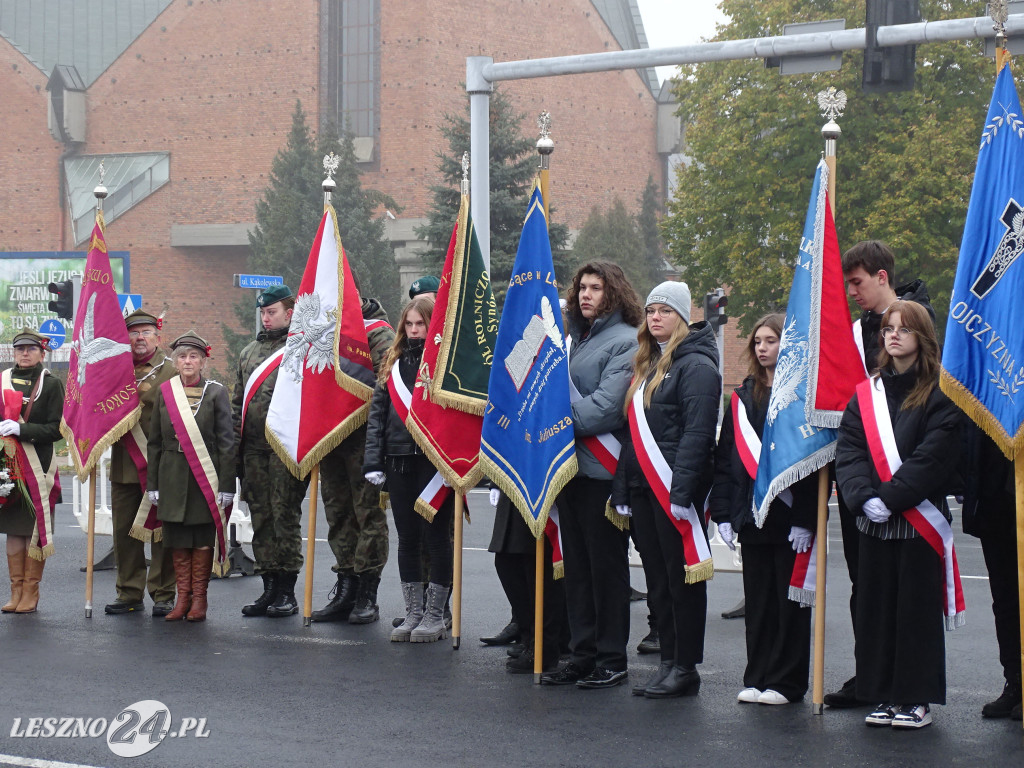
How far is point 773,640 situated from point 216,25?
1874 inches

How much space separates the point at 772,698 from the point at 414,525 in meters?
2.73

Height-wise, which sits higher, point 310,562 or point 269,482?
point 269,482

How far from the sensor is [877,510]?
20.7ft

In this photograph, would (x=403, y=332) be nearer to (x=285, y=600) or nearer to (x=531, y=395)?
(x=531, y=395)

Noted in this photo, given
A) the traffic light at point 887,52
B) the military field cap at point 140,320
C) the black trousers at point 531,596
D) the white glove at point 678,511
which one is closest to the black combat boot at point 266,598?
the military field cap at point 140,320

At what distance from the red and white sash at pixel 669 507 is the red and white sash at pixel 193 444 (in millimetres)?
3579

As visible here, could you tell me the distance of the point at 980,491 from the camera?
662cm

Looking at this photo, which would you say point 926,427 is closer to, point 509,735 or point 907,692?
point 907,692

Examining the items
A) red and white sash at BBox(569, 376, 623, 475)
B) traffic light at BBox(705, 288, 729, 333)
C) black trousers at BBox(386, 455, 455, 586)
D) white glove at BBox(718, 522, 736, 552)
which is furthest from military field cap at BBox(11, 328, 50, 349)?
traffic light at BBox(705, 288, 729, 333)

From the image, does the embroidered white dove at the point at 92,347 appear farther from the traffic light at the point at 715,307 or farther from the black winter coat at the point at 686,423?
the traffic light at the point at 715,307

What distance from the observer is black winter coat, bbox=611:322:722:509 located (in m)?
6.88

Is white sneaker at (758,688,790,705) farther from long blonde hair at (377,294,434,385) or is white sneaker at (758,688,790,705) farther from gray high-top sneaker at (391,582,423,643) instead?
long blonde hair at (377,294,434,385)

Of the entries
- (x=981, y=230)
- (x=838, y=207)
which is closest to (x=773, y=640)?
(x=981, y=230)

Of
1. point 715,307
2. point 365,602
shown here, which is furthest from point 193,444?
point 715,307
